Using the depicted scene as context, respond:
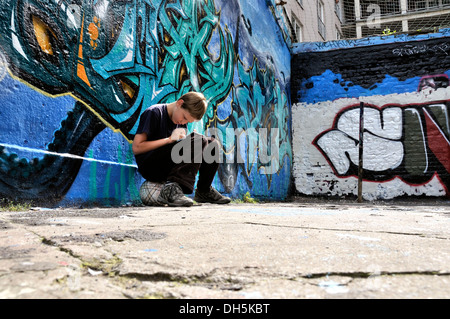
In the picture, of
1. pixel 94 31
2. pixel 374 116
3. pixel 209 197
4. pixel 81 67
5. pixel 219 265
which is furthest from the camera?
pixel 374 116

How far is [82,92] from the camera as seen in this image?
95.7 inches

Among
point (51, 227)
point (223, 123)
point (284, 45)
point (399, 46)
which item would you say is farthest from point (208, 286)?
point (399, 46)

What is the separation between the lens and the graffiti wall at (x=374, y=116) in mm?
6887

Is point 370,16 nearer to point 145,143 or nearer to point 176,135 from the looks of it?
point 176,135

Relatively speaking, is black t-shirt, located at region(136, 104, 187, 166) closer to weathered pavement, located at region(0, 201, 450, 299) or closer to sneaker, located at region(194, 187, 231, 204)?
sneaker, located at region(194, 187, 231, 204)

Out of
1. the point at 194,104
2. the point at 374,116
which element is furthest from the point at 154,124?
the point at 374,116

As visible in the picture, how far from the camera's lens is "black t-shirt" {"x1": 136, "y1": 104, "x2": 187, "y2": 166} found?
2480 millimetres

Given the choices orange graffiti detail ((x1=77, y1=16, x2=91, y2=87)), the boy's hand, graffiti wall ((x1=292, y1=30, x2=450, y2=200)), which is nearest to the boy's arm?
the boy's hand

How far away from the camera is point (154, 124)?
2.51 metres

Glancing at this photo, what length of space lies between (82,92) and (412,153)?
6.56m

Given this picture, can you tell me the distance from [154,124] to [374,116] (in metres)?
5.96

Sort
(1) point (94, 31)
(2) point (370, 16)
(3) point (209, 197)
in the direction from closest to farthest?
(1) point (94, 31), (3) point (209, 197), (2) point (370, 16)

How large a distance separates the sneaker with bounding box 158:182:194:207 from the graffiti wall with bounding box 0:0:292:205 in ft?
1.35
